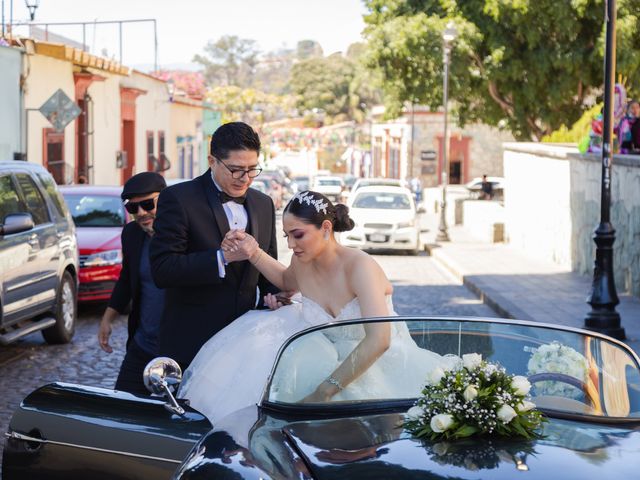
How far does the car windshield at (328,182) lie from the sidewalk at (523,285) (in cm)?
3077

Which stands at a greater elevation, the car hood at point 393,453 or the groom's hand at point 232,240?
the groom's hand at point 232,240

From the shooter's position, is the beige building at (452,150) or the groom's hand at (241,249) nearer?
the groom's hand at (241,249)

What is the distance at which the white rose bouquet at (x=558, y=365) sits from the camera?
14.1ft

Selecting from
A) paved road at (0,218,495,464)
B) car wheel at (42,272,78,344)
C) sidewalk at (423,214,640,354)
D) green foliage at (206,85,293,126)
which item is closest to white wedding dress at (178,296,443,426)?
paved road at (0,218,495,464)

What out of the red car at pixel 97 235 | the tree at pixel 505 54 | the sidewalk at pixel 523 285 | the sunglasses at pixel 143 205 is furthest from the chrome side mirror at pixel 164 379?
the tree at pixel 505 54

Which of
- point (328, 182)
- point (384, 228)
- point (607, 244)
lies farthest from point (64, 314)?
point (328, 182)

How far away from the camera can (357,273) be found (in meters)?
4.86

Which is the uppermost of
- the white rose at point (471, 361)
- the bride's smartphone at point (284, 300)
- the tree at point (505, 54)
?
the tree at point (505, 54)

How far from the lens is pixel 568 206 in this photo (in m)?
23.1

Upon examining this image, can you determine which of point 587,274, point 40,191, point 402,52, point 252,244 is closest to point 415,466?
point 252,244

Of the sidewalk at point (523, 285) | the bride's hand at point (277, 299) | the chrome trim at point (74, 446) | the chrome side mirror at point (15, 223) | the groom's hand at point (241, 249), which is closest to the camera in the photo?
the chrome trim at point (74, 446)

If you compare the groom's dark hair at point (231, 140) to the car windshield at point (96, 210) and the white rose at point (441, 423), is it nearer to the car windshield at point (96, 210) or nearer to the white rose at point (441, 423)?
the white rose at point (441, 423)

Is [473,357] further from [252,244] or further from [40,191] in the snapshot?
[40,191]

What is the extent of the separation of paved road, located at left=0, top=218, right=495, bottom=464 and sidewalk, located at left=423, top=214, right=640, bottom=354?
48 centimetres
